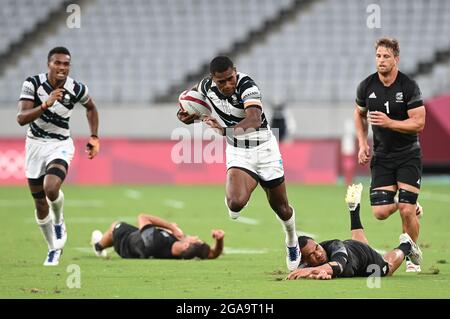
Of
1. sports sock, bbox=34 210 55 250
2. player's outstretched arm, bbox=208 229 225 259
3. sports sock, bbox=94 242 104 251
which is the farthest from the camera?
sports sock, bbox=94 242 104 251

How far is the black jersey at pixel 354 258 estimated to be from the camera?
34.5 feet

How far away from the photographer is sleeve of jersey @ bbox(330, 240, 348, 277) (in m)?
10.4

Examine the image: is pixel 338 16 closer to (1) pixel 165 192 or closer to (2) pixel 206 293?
(1) pixel 165 192

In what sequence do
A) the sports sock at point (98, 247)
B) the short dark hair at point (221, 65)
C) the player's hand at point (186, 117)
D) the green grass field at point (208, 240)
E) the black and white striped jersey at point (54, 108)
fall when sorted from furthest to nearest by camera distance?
the sports sock at point (98, 247) → the black and white striped jersey at point (54, 108) → the player's hand at point (186, 117) → the short dark hair at point (221, 65) → the green grass field at point (208, 240)

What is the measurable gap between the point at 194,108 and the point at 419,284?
3.04m

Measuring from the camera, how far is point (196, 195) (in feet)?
82.2

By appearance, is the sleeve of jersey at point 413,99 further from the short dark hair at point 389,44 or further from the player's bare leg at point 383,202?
the player's bare leg at point 383,202

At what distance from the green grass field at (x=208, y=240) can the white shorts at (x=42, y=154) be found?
1047 millimetres

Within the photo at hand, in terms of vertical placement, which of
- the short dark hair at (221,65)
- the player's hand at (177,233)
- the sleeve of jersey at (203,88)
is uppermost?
the short dark hair at (221,65)

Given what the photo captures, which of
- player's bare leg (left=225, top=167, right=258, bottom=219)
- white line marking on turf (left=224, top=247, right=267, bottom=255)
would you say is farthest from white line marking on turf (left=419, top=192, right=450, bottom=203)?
player's bare leg (left=225, top=167, right=258, bottom=219)

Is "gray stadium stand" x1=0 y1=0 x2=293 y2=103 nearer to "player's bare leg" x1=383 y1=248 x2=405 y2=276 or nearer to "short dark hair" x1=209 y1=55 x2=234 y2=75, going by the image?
"short dark hair" x1=209 y1=55 x2=234 y2=75

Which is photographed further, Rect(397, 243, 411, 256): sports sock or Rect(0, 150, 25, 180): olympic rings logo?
Rect(0, 150, 25, 180): olympic rings logo

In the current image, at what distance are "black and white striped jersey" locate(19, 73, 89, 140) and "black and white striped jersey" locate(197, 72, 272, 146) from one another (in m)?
1.85

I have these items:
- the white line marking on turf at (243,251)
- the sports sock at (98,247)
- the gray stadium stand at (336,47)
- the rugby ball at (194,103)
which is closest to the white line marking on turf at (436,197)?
the gray stadium stand at (336,47)
